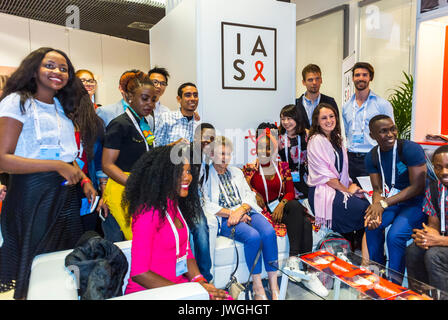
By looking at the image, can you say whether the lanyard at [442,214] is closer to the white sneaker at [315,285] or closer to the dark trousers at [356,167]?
the white sneaker at [315,285]

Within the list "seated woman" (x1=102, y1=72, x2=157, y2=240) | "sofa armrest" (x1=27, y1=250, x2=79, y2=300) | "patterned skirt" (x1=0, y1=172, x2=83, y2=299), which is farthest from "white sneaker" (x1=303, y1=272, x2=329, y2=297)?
"patterned skirt" (x1=0, y1=172, x2=83, y2=299)

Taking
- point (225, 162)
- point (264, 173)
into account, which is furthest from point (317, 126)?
point (225, 162)

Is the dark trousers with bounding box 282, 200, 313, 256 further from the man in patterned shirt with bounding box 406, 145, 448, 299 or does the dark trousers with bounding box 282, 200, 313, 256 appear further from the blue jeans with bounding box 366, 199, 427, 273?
the man in patterned shirt with bounding box 406, 145, 448, 299

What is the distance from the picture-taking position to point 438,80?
3.19 meters

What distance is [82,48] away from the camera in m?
6.48

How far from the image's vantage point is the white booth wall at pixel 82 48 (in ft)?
17.9

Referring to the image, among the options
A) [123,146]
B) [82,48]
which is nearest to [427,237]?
[123,146]

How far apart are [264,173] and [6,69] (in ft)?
15.5

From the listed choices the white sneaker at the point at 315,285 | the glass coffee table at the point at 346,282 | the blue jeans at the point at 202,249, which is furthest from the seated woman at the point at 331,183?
the blue jeans at the point at 202,249

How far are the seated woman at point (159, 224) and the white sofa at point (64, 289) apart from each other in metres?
0.14

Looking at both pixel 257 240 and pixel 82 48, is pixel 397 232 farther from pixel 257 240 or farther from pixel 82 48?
pixel 82 48

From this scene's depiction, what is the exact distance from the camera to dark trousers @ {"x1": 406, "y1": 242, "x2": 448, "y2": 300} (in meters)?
2.06

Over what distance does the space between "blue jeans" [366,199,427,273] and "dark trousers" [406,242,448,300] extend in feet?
0.42
